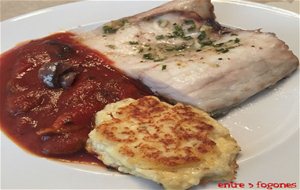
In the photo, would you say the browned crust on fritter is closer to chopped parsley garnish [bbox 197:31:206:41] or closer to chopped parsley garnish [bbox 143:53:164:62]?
chopped parsley garnish [bbox 143:53:164:62]

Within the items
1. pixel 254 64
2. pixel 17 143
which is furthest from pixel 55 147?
pixel 254 64

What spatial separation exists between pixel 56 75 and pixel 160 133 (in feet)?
3.34

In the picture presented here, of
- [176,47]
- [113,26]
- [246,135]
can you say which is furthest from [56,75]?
[246,135]

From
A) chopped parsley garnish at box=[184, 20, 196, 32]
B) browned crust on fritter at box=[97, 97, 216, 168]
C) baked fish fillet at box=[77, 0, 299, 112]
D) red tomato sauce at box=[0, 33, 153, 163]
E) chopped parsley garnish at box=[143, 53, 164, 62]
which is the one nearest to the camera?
browned crust on fritter at box=[97, 97, 216, 168]

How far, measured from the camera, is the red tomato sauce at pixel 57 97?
3109 millimetres

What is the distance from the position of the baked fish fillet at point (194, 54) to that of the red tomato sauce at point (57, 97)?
14 cm

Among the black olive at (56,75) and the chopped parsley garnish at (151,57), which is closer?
the black olive at (56,75)

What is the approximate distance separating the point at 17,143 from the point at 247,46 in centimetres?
181

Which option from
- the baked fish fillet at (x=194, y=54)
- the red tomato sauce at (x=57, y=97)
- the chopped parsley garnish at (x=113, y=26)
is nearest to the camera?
the red tomato sauce at (x=57, y=97)

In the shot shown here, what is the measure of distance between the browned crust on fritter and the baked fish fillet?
26 cm

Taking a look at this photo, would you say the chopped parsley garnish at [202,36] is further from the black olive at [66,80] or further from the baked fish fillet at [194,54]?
the black olive at [66,80]

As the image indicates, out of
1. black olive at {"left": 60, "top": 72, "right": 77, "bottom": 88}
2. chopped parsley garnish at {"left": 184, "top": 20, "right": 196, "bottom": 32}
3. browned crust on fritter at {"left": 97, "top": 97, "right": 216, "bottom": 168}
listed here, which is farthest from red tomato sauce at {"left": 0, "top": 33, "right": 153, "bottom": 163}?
chopped parsley garnish at {"left": 184, "top": 20, "right": 196, "bottom": 32}

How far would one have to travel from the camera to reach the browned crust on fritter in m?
2.71

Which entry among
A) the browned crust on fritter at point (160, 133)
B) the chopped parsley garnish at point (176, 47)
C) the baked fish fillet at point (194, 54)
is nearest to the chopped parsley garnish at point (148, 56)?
the baked fish fillet at point (194, 54)
